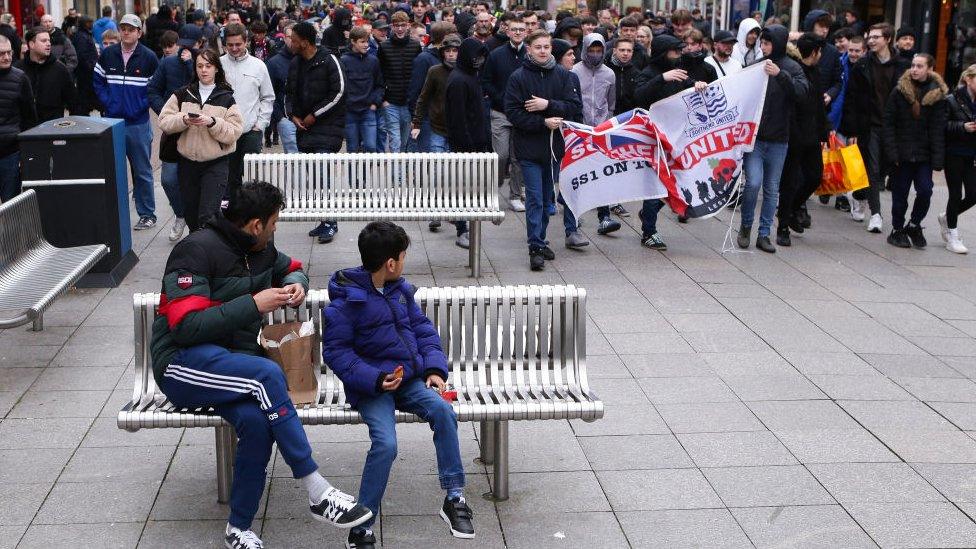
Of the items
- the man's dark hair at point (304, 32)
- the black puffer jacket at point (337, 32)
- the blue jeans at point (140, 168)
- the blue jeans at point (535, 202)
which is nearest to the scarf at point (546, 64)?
the blue jeans at point (535, 202)

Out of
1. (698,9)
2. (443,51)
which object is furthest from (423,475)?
(698,9)

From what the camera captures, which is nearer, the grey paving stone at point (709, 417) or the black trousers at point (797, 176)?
the grey paving stone at point (709, 417)

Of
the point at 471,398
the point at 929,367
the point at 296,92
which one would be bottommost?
the point at 929,367

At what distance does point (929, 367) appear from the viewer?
7.68 meters

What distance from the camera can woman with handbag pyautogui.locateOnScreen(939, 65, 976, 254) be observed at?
1084 cm

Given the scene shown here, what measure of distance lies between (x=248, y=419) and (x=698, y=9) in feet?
85.4

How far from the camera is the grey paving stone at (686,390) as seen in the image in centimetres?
690

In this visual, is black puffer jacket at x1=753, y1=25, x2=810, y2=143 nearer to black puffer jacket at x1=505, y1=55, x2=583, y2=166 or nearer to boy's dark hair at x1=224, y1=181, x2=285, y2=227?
black puffer jacket at x1=505, y1=55, x2=583, y2=166

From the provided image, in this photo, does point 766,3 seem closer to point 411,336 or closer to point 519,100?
point 519,100

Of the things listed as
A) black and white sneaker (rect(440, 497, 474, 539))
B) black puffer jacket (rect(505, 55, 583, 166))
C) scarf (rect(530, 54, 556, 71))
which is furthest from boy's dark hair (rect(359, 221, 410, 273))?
scarf (rect(530, 54, 556, 71))

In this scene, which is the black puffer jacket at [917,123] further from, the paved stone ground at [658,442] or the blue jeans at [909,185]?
the paved stone ground at [658,442]

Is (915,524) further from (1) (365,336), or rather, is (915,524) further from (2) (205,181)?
(2) (205,181)

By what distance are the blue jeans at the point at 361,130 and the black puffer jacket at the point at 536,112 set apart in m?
3.04

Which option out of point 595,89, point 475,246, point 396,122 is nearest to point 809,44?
point 595,89
